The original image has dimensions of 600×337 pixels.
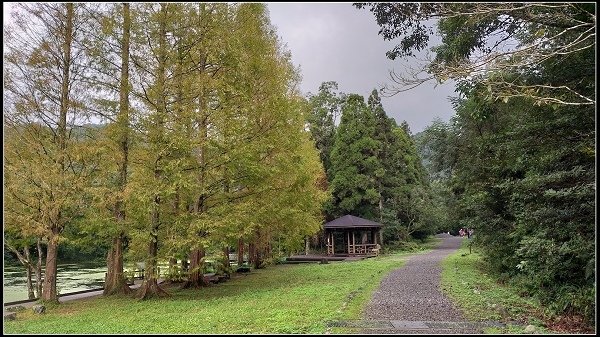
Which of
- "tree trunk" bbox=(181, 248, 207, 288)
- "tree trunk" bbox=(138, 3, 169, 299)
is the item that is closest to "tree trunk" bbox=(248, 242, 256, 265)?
"tree trunk" bbox=(181, 248, 207, 288)

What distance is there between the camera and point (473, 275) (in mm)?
11219

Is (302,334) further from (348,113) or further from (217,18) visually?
(348,113)

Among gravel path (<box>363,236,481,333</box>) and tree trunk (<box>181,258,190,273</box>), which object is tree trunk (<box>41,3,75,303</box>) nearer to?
tree trunk (<box>181,258,190,273</box>)

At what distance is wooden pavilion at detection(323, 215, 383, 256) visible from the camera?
77.8 feet

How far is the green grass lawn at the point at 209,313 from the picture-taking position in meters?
5.37

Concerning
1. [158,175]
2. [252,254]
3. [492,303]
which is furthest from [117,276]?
[492,303]

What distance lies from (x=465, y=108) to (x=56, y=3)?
10.1 metres

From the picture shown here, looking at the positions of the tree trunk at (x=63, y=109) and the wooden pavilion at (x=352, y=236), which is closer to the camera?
the tree trunk at (x=63, y=109)

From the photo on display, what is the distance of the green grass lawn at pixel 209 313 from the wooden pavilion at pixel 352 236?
13858mm

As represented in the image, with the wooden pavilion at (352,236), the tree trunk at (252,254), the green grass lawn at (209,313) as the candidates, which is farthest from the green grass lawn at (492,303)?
the wooden pavilion at (352,236)

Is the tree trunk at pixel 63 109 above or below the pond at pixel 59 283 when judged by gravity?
above

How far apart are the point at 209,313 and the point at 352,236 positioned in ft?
60.8

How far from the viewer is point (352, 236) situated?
80.3ft

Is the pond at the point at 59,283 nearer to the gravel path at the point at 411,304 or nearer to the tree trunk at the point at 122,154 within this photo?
the tree trunk at the point at 122,154
